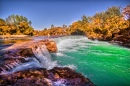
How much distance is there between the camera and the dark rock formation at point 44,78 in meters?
2.09

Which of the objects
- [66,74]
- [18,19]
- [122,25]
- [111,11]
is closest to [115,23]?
[122,25]

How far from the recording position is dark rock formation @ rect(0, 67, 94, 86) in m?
2.09

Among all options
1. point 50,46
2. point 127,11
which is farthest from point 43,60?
point 127,11

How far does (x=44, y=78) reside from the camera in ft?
7.37

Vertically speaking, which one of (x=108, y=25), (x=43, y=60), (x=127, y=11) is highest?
(x=127, y=11)

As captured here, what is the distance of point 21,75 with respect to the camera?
2.29m

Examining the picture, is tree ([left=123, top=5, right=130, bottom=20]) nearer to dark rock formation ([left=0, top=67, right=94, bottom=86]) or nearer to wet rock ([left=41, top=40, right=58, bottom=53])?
wet rock ([left=41, top=40, right=58, bottom=53])

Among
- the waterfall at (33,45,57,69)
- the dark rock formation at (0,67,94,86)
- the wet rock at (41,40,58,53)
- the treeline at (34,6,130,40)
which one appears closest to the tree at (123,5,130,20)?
the treeline at (34,6,130,40)

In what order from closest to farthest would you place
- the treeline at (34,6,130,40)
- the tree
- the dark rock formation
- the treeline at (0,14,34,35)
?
the dark rock formation
the tree
the treeline at (34,6,130,40)
the treeline at (0,14,34,35)

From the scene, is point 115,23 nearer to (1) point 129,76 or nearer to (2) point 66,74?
(1) point 129,76

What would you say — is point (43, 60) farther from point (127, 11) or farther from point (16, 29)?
point (16, 29)

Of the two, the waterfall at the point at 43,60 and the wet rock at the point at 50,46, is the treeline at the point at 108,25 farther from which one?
the waterfall at the point at 43,60

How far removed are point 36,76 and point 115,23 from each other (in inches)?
510

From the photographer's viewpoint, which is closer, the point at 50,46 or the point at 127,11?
the point at 50,46
